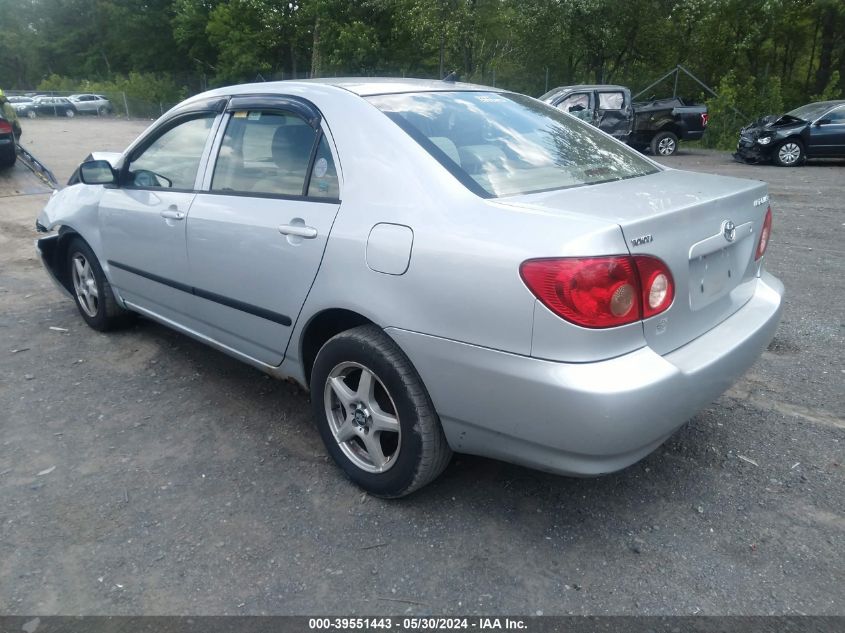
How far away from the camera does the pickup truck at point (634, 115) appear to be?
16.7m

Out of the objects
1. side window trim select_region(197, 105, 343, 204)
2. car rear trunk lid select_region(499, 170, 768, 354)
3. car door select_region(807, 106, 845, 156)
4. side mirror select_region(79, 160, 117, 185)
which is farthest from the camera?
car door select_region(807, 106, 845, 156)

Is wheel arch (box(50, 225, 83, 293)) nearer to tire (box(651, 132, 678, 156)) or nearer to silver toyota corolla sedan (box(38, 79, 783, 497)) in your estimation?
silver toyota corolla sedan (box(38, 79, 783, 497))

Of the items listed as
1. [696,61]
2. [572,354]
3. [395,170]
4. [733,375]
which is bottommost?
[733,375]

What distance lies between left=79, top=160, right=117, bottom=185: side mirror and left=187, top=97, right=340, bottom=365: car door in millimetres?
1060

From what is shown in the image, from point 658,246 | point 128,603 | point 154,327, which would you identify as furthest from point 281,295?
point 154,327

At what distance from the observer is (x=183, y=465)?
318 centimetres

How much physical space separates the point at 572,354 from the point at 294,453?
1.67 metres

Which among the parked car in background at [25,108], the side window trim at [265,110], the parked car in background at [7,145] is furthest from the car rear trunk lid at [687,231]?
the parked car in background at [25,108]

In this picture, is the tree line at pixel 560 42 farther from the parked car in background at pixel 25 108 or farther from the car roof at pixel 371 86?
the car roof at pixel 371 86

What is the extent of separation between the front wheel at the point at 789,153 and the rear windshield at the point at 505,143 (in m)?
14.1

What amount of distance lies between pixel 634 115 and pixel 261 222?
17.0m

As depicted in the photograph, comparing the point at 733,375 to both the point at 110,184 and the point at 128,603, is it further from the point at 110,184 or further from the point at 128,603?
the point at 110,184

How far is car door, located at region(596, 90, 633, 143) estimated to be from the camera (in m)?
16.8

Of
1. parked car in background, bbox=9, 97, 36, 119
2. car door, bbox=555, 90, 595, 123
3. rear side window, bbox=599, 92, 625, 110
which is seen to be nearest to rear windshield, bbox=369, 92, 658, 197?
car door, bbox=555, 90, 595, 123
